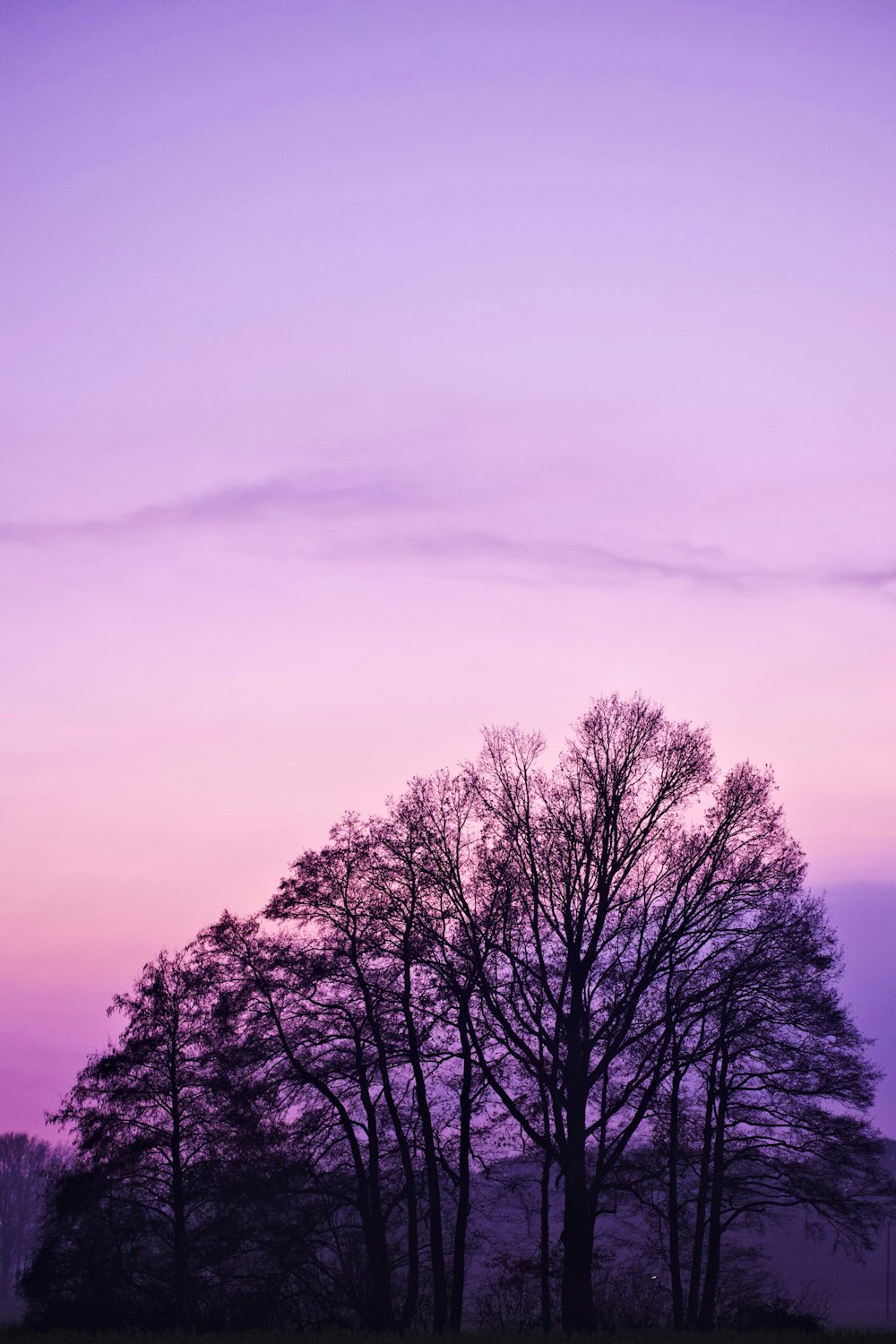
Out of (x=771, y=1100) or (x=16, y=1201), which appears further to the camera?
(x=16, y=1201)

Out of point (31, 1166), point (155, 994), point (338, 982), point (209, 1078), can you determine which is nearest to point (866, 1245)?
point (338, 982)

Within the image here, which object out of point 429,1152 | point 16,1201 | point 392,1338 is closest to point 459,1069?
point 429,1152

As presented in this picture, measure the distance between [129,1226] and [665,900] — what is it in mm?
17517

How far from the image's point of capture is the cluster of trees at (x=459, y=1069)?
3188cm

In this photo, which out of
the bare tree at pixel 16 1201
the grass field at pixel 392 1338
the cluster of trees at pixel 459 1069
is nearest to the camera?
the grass field at pixel 392 1338

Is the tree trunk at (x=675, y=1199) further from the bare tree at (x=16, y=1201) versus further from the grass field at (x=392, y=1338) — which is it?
the bare tree at (x=16, y=1201)

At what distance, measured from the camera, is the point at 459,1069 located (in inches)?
1426

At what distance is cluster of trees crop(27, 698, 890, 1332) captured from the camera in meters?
31.9

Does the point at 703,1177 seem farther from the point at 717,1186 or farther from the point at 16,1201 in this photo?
the point at 16,1201

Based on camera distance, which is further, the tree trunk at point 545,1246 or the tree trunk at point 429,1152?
the tree trunk at point 429,1152

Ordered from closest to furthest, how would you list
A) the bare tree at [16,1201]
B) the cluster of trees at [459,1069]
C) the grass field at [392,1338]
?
1. the grass field at [392,1338]
2. the cluster of trees at [459,1069]
3. the bare tree at [16,1201]

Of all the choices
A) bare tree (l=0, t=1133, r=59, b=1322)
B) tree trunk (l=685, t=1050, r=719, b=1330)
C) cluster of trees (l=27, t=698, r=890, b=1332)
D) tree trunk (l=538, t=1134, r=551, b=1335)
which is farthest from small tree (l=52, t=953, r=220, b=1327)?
bare tree (l=0, t=1133, r=59, b=1322)

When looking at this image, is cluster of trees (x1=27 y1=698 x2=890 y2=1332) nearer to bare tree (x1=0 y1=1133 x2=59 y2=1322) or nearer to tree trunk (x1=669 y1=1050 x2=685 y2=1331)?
tree trunk (x1=669 y1=1050 x2=685 y2=1331)

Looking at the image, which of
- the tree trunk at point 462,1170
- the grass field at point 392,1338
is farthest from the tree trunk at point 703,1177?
the grass field at point 392,1338
